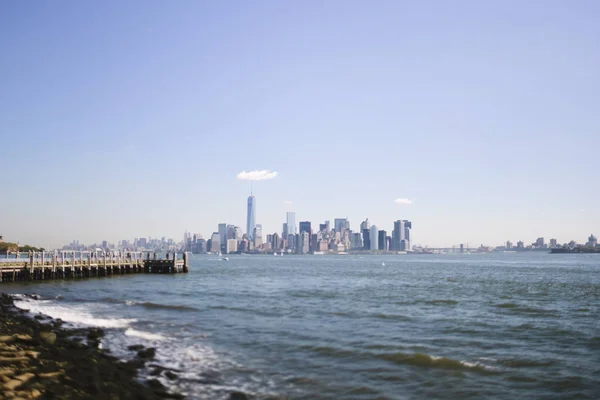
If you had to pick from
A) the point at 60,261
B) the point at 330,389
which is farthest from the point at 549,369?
the point at 60,261

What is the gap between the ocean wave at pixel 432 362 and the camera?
55.4ft

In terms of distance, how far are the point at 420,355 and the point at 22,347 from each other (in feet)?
46.1

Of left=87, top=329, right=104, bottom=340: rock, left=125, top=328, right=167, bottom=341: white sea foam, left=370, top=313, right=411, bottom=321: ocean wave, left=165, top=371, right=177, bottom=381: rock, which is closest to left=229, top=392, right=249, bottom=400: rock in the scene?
left=165, top=371, right=177, bottom=381: rock

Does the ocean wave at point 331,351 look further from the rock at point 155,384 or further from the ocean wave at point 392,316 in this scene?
the ocean wave at point 392,316

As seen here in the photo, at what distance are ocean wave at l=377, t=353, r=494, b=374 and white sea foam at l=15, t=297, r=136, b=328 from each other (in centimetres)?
1466

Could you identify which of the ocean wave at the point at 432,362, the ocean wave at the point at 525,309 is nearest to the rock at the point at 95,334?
the ocean wave at the point at 432,362

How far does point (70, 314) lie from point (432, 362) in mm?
22348

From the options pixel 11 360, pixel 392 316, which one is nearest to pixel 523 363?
pixel 392 316

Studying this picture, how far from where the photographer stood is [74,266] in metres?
61.0

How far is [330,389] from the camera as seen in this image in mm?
14297

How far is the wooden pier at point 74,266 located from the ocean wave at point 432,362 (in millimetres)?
48124

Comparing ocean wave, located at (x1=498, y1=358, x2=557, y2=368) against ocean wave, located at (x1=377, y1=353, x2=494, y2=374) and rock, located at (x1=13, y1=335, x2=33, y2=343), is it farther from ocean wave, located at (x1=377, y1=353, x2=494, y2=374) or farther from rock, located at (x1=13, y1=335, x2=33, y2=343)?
rock, located at (x1=13, y1=335, x2=33, y2=343)

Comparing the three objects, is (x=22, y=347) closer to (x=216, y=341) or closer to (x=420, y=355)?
(x=216, y=341)

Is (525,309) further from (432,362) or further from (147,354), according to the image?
(147,354)
